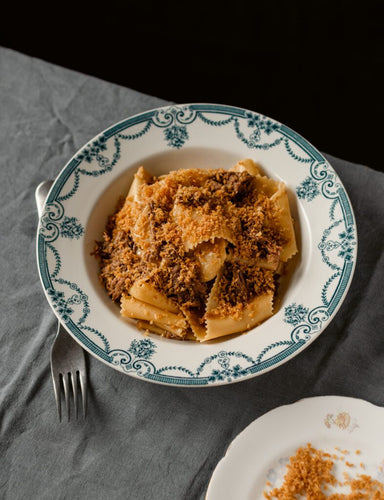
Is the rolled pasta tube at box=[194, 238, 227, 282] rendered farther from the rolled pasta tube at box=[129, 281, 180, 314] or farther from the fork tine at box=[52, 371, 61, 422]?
the fork tine at box=[52, 371, 61, 422]

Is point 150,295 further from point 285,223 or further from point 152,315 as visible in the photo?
point 285,223

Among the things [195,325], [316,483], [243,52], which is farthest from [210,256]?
[243,52]

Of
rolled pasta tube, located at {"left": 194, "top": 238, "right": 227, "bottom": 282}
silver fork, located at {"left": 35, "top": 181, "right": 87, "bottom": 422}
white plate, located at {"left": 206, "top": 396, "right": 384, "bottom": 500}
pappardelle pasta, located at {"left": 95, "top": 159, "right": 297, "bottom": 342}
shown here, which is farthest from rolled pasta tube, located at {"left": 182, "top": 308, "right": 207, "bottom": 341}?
silver fork, located at {"left": 35, "top": 181, "right": 87, "bottom": 422}

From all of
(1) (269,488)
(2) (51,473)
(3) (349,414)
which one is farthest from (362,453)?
(2) (51,473)

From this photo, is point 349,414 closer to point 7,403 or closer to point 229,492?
point 229,492

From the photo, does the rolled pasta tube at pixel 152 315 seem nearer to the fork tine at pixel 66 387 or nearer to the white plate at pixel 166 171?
the white plate at pixel 166 171

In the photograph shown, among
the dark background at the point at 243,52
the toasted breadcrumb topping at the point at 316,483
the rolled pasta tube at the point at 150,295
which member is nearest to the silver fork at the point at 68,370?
the rolled pasta tube at the point at 150,295
